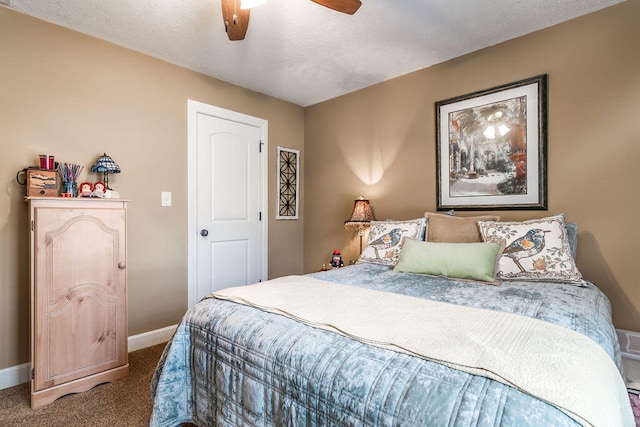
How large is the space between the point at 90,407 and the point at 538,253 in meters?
2.78

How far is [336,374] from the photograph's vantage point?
0.93m

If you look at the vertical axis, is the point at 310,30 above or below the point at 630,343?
above

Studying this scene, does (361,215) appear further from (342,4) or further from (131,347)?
(131,347)

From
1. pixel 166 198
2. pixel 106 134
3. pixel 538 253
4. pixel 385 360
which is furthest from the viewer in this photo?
pixel 166 198

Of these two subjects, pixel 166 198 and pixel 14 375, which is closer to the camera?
pixel 14 375

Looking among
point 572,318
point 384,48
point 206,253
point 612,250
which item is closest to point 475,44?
point 384,48

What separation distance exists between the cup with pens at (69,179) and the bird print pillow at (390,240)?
83.3 inches

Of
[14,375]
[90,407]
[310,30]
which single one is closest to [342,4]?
[310,30]

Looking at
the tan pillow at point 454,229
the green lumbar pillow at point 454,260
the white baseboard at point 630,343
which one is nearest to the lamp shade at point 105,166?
the green lumbar pillow at point 454,260

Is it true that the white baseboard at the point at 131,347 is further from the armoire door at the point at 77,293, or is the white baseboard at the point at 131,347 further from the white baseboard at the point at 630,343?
the white baseboard at the point at 630,343

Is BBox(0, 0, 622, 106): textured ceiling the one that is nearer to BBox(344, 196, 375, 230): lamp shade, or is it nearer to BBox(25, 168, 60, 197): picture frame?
BBox(25, 168, 60, 197): picture frame

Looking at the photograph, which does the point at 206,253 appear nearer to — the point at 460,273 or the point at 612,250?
the point at 460,273

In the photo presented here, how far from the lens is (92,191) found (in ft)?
7.16

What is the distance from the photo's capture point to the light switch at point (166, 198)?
2.76 m
